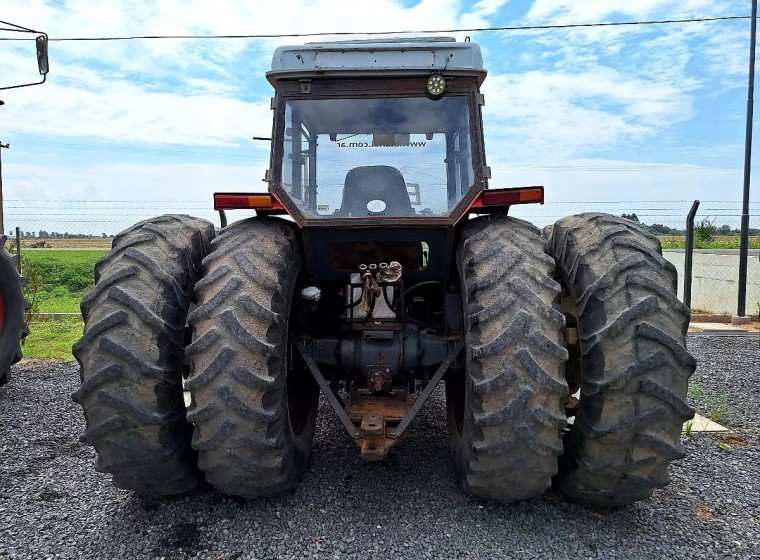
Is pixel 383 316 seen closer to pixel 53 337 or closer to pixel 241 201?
pixel 241 201

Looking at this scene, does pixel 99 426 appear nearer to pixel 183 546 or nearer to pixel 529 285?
pixel 183 546

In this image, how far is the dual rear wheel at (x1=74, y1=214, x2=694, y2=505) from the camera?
265 centimetres

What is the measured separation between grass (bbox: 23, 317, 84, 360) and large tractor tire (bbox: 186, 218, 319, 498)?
17.5 ft

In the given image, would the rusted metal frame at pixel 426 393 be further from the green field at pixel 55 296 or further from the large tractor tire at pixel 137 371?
the green field at pixel 55 296

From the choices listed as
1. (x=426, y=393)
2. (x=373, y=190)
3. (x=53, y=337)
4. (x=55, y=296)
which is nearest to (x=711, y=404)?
(x=426, y=393)

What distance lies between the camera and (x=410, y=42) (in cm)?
355

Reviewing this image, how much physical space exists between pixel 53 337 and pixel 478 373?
25.4 feet

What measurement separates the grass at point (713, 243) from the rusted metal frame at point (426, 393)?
1806 centimetres

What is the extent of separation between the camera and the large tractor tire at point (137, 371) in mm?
2730

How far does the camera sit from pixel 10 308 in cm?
568

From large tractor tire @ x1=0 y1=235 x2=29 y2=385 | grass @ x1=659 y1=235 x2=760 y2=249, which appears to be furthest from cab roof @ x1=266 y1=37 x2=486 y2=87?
grass @ x1=659 y1=235 x2=760 y2=249

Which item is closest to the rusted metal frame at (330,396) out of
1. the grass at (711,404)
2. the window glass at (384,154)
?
the window glass at (384,154)

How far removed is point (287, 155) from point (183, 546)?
2.17m

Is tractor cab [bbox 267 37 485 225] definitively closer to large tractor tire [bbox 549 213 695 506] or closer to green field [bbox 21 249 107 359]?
large tractor tire [bbox 549 213 695 506]
